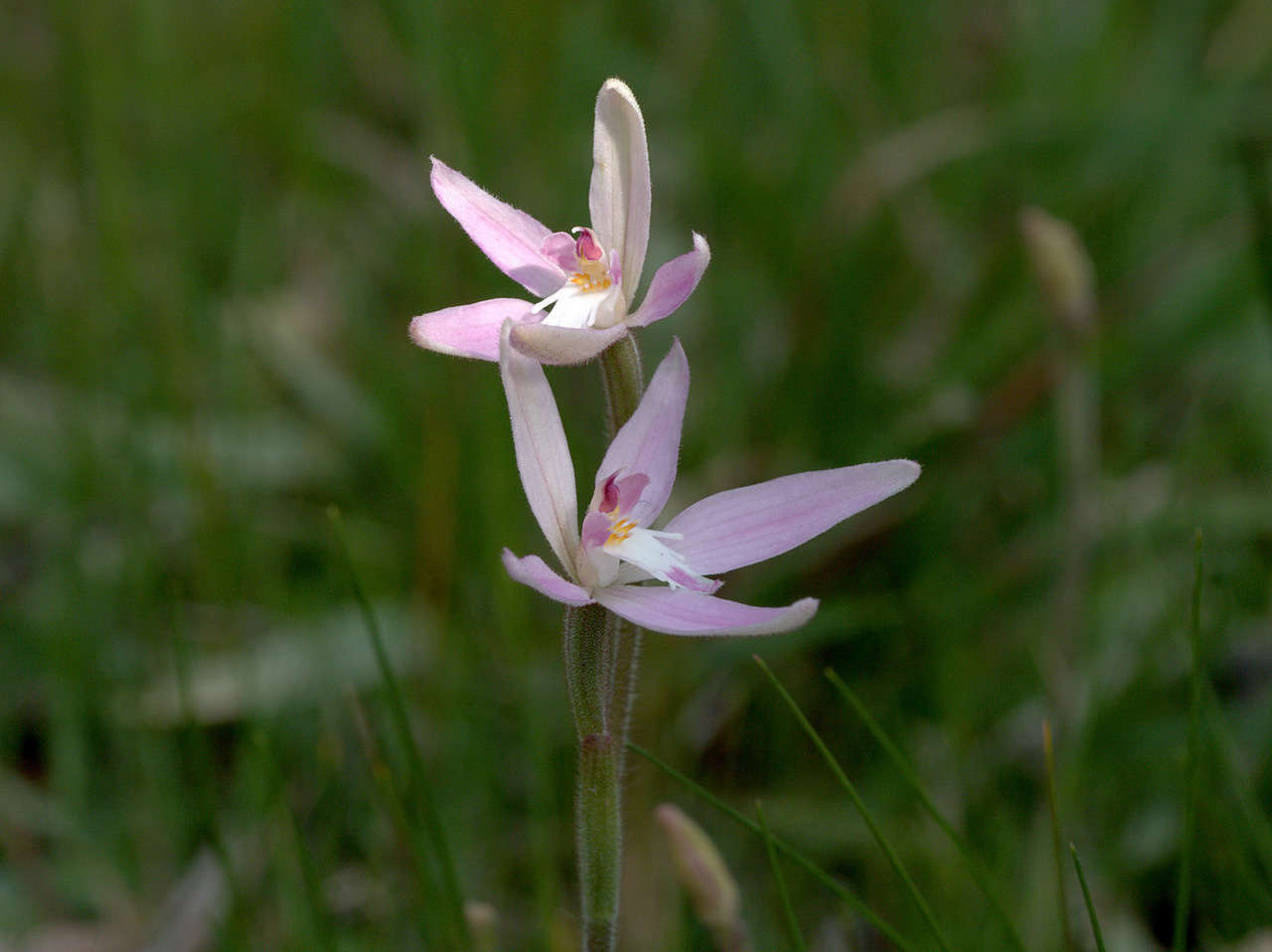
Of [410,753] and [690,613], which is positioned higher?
[690,613]

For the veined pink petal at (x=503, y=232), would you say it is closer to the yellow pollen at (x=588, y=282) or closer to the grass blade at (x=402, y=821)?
the yellow pollen at (x=588, y=282)

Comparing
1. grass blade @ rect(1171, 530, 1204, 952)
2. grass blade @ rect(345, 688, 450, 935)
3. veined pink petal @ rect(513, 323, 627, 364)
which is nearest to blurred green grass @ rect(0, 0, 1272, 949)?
grass blade @ rect(345, 688, 450, 935)

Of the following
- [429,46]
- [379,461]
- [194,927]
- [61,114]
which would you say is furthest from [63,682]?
[61,114]

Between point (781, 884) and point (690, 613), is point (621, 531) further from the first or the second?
point (781, 884)

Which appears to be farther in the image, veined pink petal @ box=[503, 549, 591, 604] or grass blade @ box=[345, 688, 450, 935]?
grass blade @ box=[345, 688, 450, 935]

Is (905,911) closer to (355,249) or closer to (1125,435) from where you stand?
(1125,435)

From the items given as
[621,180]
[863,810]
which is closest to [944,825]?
[863,810]

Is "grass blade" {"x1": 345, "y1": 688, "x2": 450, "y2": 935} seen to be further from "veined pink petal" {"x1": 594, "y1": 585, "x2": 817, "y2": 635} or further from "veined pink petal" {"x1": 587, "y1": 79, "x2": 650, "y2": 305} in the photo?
"veined pink petal" {"x1": 587, "y1": 79, "x2": 650, "y2": 305}

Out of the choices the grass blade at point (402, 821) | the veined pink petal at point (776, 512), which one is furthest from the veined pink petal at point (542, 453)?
the grass blade at point (402, 821)
